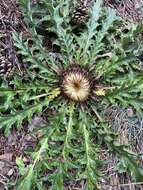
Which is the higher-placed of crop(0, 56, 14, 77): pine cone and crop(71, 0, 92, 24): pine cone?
crop(71, 0, 92, 24): pine cone

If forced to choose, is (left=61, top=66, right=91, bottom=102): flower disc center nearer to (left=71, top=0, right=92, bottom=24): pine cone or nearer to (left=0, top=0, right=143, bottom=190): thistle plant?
(left=0, top=0, right=143, bottom=190): thistle plant

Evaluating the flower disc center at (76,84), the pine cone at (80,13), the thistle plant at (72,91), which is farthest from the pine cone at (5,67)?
the pine cone at (80,13)

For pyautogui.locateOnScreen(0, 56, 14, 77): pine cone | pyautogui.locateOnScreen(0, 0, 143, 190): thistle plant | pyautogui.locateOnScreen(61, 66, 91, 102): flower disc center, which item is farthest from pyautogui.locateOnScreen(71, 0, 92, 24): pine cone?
pyautogui.locateOnScreen(0, 56, 14, 77): pine cone

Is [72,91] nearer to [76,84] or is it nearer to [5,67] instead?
[76,84]

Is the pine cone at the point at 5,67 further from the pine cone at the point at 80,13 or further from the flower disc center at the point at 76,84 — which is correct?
the pine cone at the point at 80,13

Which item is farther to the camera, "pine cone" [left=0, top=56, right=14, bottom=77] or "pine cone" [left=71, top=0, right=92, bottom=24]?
"pine cone" [left=71, top=0, right=92, bottom=24]

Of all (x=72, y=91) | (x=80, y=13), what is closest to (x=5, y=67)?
(x=72, y=91)

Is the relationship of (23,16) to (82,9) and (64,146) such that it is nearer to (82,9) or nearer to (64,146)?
(82,9)
